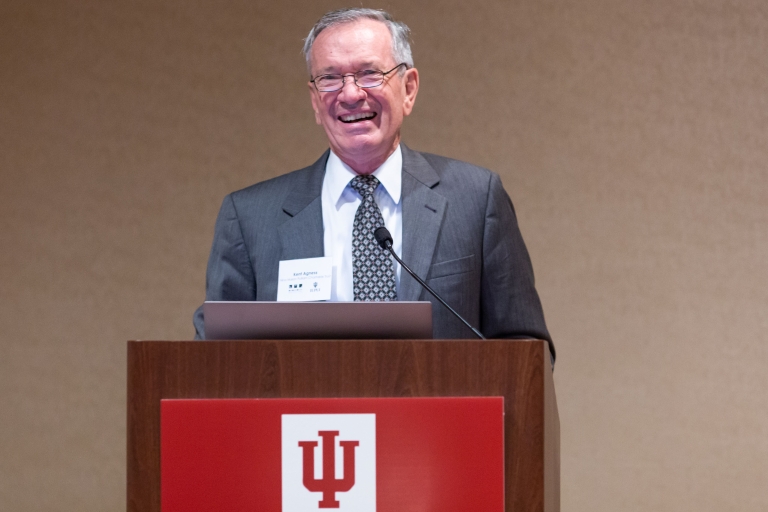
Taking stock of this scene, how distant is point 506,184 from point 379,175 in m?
1.37

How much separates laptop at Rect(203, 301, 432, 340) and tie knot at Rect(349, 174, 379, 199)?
2.63 feet

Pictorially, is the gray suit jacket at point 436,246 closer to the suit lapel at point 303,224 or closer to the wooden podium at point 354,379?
the suit lapel at point 303,224

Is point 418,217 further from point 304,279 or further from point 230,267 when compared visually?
point 230,267

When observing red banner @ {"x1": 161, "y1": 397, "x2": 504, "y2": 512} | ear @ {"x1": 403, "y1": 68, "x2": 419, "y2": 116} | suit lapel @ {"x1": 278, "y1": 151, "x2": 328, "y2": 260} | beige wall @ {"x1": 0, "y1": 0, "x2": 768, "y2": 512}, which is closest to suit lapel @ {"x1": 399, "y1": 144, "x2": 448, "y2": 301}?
ear @ {"x1": 403, "y1": 68, "x2": 419, "y2": 116}

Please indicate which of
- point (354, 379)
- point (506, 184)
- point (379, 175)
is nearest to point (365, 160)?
point (379, 175)

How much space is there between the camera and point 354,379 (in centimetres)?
130

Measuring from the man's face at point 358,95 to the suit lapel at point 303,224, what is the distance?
0.13m

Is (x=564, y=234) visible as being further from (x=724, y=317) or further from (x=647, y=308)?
(x=724, y=317)

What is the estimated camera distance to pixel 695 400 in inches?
132

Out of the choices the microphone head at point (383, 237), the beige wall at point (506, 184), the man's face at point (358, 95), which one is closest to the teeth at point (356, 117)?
the man's face at point (358, 95)

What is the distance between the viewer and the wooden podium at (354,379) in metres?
1.29

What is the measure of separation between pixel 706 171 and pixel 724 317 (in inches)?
22.0

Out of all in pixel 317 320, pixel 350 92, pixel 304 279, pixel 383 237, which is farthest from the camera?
pixel 350 92

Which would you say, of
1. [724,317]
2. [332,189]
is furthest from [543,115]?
[332,189]
